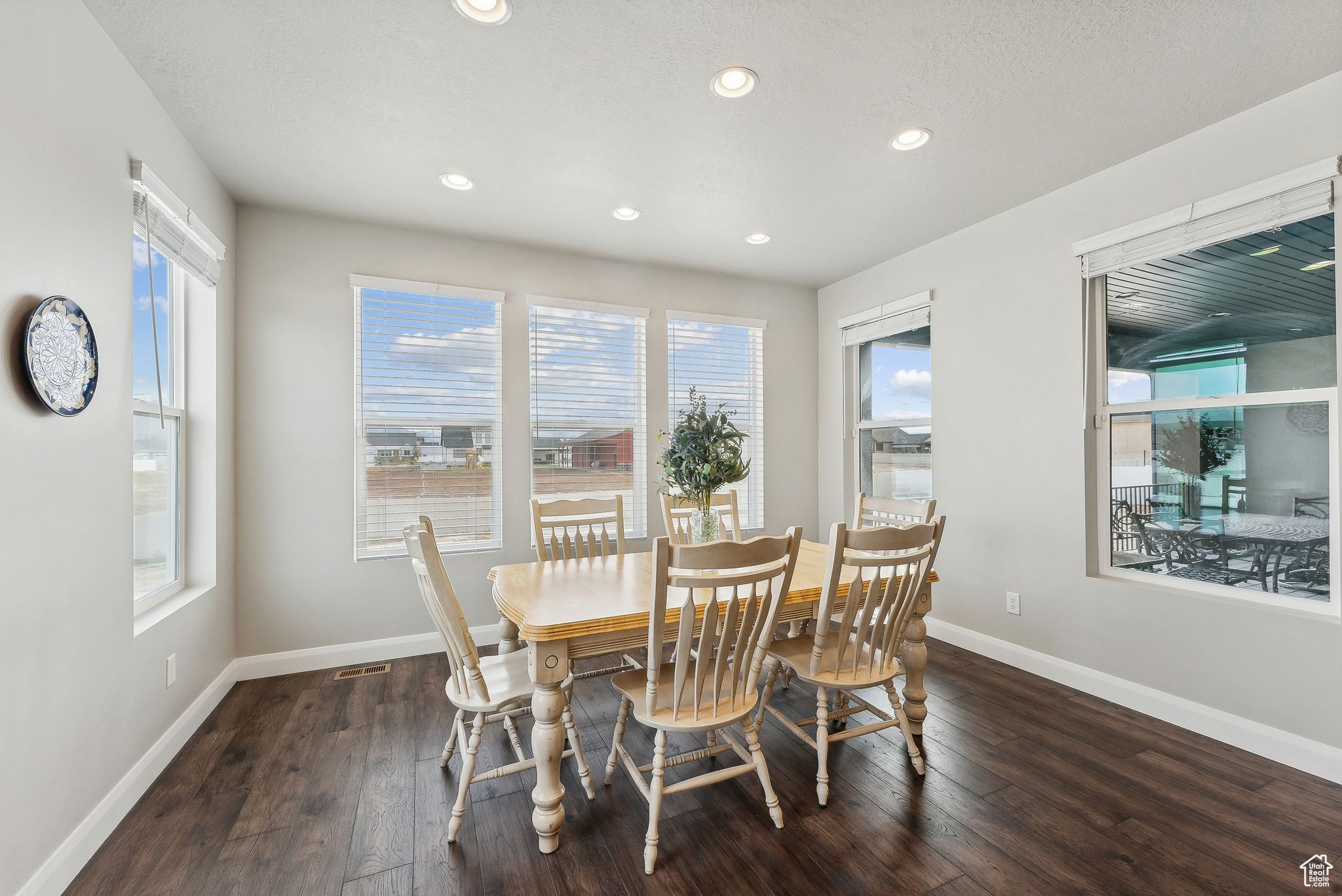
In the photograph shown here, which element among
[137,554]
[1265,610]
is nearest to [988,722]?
[1265,610]

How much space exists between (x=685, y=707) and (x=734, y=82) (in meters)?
2.27

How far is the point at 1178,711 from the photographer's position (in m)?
2.62

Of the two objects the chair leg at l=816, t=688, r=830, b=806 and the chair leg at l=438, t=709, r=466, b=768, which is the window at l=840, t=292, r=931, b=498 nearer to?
the chair leg at l=816, t=688, r=830, b=806

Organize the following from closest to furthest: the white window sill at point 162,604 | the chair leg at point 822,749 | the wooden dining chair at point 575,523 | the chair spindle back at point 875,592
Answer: the chair spindle back at point 875,592 < the chair leg at point 822,749 < the white window sill at point 162,604 < the wooden dining chair at point 575,523

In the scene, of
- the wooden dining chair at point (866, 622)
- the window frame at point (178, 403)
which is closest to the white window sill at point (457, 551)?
the window frame at point (178, 403)

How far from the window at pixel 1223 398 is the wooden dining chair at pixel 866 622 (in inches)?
60.9

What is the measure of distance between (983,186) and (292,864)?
13.6ft

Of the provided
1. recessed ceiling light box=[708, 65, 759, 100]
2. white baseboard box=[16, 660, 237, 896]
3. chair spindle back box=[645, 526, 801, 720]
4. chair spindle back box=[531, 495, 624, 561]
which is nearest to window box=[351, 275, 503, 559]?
chair spindle back box=[531, 495, 624, 561]

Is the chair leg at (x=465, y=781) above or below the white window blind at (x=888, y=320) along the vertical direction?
below

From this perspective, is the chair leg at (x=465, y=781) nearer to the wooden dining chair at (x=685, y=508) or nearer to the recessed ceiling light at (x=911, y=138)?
the wooden dining chair at (x=685, y=508)

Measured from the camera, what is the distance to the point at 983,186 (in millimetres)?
3111

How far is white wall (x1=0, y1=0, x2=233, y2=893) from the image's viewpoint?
1.53 meters

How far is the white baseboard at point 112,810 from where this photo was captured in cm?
161

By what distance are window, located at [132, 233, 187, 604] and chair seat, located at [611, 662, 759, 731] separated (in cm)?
197
